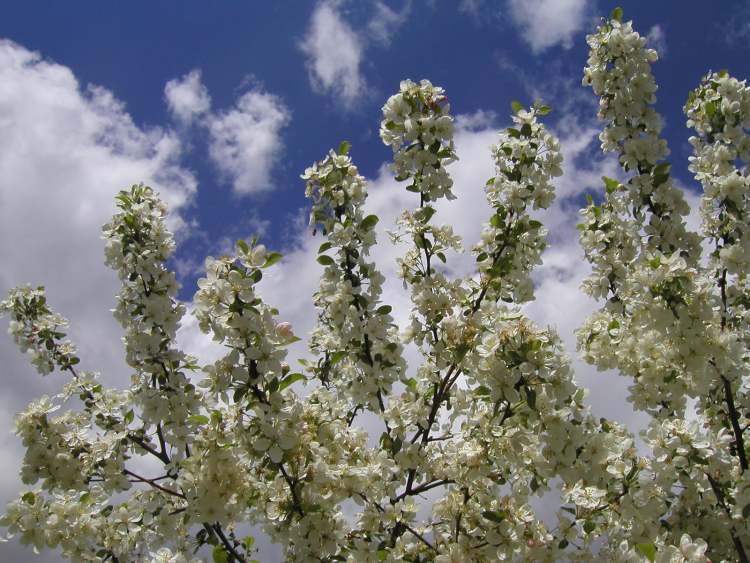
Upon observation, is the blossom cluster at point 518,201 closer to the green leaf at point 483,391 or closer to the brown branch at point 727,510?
the green leaf at point 483,391

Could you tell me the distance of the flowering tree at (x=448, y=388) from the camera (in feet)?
11.6

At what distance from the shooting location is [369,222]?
171 inches

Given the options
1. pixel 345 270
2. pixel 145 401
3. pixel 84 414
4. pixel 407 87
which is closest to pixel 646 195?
pixel 407 87

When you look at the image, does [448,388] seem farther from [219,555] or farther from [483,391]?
[219,555]

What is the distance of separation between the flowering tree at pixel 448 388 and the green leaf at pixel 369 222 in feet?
0.05

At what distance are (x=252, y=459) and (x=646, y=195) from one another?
3693 millimetres

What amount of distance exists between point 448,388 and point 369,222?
145 centimetres

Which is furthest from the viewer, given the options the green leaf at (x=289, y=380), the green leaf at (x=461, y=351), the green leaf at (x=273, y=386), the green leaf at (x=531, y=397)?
the green leaf at (x=461, y=351)

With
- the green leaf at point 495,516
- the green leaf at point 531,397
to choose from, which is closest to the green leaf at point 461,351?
the green leaf at point 531,397

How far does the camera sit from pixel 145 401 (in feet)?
12.3

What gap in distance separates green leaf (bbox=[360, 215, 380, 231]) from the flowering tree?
0.05 ft

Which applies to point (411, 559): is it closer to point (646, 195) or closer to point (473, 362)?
point (473, 362)

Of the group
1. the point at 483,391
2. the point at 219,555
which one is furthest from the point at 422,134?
the point at 219,555

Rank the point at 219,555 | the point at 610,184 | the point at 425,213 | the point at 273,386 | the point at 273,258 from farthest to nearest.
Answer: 1. the point at 610,184
2. the point at 425,213
3. the point at 219,555
4. the point at 273,258
5. the point at 273,386
